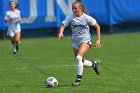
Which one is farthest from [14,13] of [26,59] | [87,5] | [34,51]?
[87,5]

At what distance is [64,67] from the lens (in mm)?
17344

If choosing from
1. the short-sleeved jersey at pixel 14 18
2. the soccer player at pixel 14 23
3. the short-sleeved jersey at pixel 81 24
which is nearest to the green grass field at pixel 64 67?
the soccer player at pixel 14 23

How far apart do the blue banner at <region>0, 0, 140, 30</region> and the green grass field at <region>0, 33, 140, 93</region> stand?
1745 millimetres

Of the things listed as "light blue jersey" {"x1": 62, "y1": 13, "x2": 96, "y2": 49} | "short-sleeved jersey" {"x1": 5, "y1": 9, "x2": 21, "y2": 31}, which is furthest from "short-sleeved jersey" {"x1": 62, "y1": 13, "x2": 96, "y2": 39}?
"short-sleeved jersey" {"x1": 5, "y1": 9, "x2": 21, "y2": 31}

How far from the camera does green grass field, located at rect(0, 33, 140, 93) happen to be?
42.5 ft

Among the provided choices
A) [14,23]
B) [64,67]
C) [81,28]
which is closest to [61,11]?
[14,23]

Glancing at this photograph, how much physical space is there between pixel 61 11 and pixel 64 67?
12223 millimetres

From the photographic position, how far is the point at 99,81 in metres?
14.0

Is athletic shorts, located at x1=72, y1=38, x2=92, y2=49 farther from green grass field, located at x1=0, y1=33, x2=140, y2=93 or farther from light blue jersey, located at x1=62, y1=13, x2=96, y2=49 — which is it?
green grass field, located at x1=0, y1=33, x2=140, y2=93

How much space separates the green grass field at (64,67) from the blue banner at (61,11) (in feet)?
5.72

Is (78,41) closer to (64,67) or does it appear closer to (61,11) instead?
(64,67)

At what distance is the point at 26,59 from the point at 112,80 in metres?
6.19

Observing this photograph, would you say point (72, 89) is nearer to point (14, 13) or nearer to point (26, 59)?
point (26, 59)

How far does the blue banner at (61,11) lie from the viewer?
28.7m
